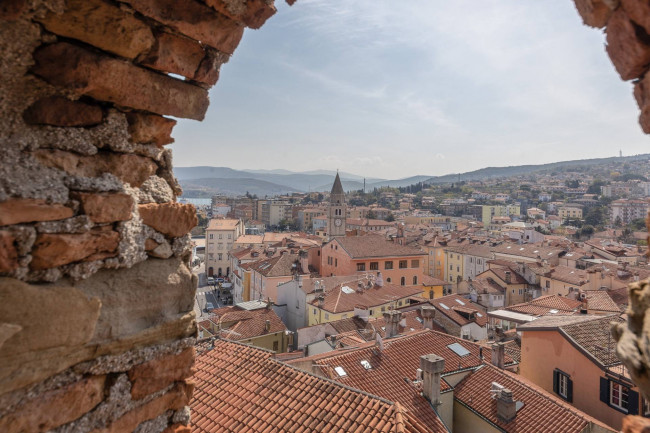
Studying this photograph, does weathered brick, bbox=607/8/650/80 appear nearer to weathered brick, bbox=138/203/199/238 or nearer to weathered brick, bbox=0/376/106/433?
weathered brick, bbox=138/203/199/238

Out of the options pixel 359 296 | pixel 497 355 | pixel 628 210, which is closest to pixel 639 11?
pixel 497 355

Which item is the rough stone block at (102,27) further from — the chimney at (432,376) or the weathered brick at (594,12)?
the chimney at (432,376)

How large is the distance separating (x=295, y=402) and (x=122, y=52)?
5.93m

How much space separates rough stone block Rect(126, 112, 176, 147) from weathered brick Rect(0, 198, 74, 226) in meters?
0.51

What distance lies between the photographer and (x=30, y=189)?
150 centimetres

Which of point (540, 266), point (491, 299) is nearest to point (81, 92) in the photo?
point (491, 299)

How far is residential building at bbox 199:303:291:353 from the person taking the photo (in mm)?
18656

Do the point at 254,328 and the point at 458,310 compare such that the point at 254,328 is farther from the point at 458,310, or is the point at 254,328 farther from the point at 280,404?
the point at 280,404

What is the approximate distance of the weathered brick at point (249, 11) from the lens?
198cm

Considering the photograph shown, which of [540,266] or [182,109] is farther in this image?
[540,266]

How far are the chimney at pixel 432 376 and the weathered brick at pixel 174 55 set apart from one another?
8.92m

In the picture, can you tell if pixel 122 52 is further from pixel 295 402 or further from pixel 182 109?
pixel 295 402

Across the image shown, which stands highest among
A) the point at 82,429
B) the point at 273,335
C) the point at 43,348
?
the point at 43,348

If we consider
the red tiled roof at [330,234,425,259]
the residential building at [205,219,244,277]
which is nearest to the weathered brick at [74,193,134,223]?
the red tiled roof at [330,234,425,259]
